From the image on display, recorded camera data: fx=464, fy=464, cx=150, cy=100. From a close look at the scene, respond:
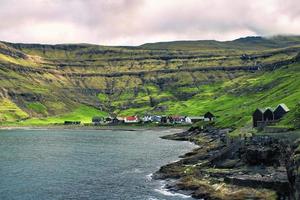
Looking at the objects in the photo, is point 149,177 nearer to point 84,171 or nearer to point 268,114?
point 84,171

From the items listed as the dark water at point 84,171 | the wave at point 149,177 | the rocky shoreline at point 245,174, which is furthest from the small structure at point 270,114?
the wave at point 149,177

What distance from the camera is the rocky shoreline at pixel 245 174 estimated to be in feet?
257

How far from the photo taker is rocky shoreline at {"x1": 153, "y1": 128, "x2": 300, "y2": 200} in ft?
257

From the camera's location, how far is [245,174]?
303 feet

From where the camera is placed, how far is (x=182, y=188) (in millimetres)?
97812

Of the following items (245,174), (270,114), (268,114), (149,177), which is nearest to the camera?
(245,174)

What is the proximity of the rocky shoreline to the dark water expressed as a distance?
593cm

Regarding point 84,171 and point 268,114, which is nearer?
point 84,171

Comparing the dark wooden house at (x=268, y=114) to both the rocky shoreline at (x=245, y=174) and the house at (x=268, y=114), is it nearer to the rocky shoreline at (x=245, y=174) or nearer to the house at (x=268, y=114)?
the house at (x=268, y=114)

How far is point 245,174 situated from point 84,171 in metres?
54.9

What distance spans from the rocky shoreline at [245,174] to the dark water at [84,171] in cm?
593

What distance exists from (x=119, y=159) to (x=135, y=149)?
30954 mm

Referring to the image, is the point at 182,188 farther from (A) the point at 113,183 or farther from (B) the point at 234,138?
(B) the point at 234,138

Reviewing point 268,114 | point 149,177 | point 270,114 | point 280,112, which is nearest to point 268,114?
point 268,114
